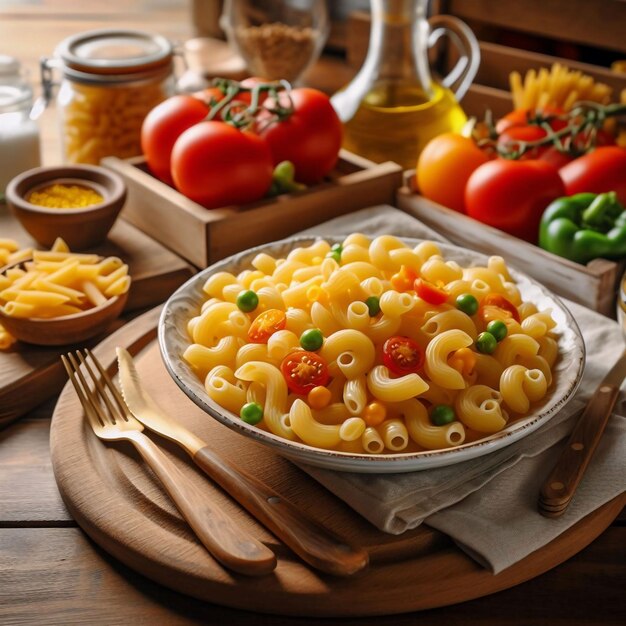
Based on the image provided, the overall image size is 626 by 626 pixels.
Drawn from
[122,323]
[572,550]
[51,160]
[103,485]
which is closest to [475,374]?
[572,550]

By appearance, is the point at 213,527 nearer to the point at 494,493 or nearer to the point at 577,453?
the point at 494,493

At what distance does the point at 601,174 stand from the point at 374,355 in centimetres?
74

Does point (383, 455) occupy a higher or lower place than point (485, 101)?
higher

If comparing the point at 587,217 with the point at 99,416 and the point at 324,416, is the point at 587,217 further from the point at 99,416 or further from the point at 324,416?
the point at 99,416

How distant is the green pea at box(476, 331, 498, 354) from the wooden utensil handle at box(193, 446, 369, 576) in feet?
1.04

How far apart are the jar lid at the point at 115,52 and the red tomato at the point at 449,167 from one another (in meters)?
0.60

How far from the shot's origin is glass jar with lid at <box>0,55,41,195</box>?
6.06 ft

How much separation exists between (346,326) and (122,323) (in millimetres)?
510

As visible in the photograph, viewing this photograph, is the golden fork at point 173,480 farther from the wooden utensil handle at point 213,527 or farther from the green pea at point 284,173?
the green pea at point 284,173

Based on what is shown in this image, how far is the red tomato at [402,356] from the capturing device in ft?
3.67

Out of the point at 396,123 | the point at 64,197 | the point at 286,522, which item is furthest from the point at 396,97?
the point at 286,522

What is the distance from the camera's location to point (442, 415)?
1.09 metres

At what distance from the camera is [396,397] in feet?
3.58

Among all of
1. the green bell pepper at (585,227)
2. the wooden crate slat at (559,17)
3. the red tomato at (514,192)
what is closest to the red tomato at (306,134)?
the red tomato at (514,192)
